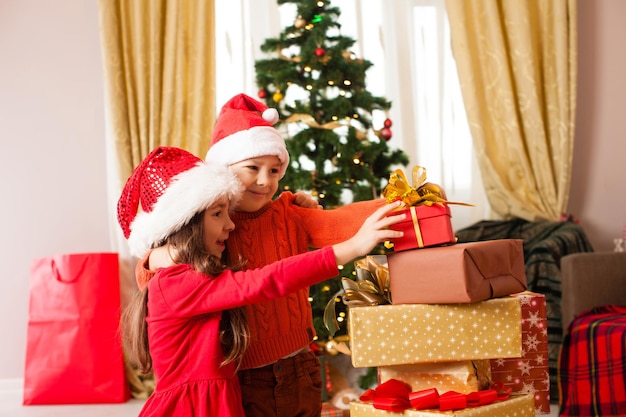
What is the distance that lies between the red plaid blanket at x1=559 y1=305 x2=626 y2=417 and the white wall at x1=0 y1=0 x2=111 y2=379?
240cm

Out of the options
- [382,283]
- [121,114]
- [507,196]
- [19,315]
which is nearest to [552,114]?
[507,196]

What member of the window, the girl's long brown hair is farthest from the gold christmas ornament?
→ the girl's long brown hair

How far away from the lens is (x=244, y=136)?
5.81ft

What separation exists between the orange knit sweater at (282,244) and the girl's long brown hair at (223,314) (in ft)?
0.24

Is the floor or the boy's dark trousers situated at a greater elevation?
the boy's dark trousers

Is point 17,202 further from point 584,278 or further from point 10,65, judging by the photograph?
point 584,278

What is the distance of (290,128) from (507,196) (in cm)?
118

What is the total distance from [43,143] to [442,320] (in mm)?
3162

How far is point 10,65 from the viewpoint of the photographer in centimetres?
406

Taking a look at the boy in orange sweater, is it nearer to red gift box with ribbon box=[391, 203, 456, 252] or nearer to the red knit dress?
the red knit dress

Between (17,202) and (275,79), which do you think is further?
(17,202)

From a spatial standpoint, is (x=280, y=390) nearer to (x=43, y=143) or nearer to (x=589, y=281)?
(x=589, y=281)

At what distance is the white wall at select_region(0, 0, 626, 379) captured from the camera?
4059 mm

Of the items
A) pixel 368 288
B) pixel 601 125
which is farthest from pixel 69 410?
pixel 601 125
